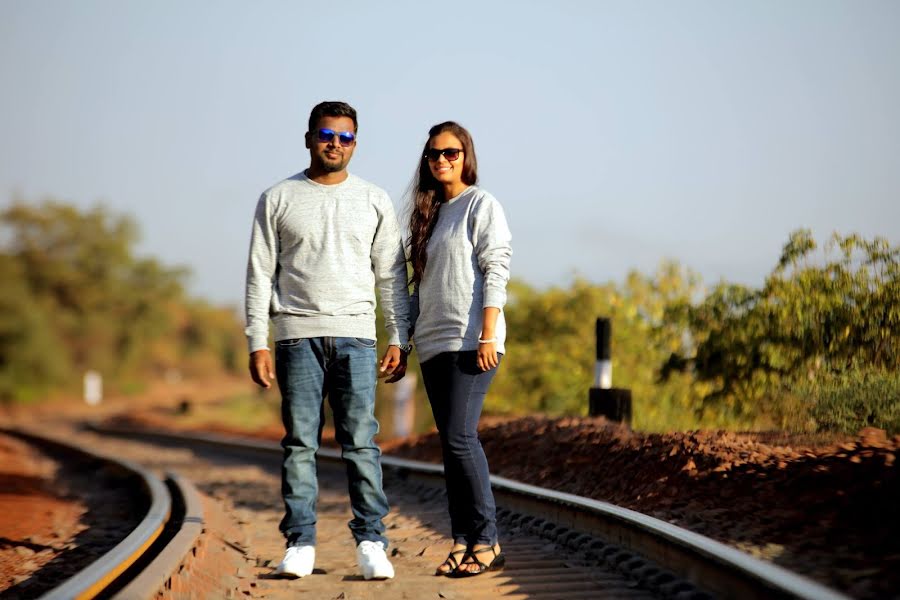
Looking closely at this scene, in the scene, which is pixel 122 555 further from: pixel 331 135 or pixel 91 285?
pixel 91 285

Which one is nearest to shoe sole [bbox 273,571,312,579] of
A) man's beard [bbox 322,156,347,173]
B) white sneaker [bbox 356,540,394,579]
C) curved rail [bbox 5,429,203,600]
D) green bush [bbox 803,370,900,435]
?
white sneaker [bbox 356,540,394,579]

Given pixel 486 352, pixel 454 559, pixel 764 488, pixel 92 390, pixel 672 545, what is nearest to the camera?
pixel 672 545

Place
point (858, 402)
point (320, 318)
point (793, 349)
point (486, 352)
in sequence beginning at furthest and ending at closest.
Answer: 1. point (793, 349)
2. point (858, 402)
3. point (320, 318)
4. point (486, 352)

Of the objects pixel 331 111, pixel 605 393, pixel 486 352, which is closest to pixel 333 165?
pixel 331 111

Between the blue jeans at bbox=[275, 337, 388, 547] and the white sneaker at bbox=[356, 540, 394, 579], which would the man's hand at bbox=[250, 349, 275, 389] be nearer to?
the blue jeans at bbox=[275, 337, 388, 547]

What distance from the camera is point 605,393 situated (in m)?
9.86

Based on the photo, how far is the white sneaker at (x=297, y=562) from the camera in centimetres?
499

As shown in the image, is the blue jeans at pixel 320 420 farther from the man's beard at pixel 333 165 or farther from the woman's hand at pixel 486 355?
the man's beard at pixel 333 165

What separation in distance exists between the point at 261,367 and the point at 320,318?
362 mm

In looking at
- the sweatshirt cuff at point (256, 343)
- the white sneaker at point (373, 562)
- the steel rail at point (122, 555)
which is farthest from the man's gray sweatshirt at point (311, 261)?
the steel rail at point (122, 555)

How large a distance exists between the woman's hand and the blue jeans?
561 millimetres

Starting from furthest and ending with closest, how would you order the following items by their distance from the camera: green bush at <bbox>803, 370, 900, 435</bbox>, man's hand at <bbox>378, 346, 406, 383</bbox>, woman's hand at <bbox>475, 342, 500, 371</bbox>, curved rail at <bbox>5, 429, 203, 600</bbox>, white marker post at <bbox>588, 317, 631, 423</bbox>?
white marker post at <bbox>588, 317, 631, 423</bbox>
green bush at <bbox>803, 370, 900, 435</bbox>
man's hand at <bbox>378, 346, 406, 383</bbox>
woman's hand at <bbox>475, 342, 500, 371</bbox>
curved rail at <bbox>5, 429, 203, 600</bbox>

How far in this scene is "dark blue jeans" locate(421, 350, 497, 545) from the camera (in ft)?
16.3

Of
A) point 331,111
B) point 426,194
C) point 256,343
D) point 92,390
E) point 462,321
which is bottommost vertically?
point 92,390
